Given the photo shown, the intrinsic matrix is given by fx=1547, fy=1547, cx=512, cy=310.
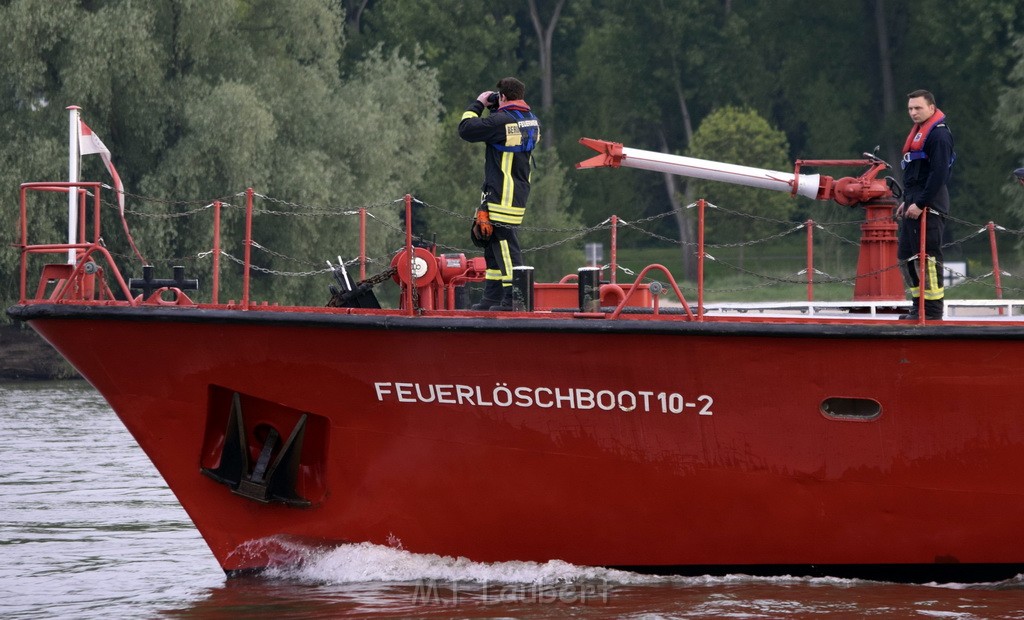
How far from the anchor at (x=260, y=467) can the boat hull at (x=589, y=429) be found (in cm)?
3

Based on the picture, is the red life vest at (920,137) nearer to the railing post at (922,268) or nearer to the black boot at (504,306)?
the railing post at (922,268)

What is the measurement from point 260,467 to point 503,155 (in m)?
2.41

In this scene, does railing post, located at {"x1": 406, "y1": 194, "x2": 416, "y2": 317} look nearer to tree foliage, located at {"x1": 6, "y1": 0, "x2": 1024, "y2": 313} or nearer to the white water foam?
tree foliage, located at {"x1": 6, "y1": 0, "x2": 1024, "y2": 313}

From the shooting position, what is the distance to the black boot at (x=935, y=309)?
29.9 feet

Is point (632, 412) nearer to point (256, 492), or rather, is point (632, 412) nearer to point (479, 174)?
point (256, 492)

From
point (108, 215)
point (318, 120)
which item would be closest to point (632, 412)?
point (108, 215)

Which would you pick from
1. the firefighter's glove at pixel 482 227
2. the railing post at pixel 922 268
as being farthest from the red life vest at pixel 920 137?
the firefighter's glove at pixel 482 227

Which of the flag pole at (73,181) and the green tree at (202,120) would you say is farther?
the green tree at (202,120)

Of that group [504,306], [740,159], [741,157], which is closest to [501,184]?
[504,306]

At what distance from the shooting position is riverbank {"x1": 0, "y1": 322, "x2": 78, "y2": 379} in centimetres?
2547

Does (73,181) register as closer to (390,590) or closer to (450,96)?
(390,590)

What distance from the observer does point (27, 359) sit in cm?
2556

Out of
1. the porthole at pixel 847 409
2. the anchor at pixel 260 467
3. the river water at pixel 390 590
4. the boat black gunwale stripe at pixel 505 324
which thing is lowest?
the river water at pixel 390 590

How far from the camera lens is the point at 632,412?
8.99 m
